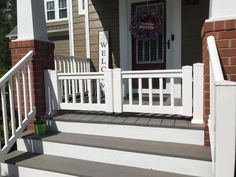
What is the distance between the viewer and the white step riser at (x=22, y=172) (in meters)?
2.62

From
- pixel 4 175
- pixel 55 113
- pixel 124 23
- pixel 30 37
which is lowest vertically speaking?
pixel 4 175

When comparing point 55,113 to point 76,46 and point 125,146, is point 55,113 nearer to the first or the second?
point 125,146

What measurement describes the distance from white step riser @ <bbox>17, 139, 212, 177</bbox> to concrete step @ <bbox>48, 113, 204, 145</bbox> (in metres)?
0.35

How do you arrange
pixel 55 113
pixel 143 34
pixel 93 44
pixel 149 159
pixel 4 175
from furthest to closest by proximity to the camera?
pixel 93 44 < pixel 143 34 < pixel 55 113 < pixel 4 175 < pixel 149 159

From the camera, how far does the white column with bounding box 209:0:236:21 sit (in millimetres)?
2287

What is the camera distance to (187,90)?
9.21 ft

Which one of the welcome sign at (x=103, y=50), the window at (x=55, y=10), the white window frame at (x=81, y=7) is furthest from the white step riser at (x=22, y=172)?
the window at (x=55, y=10)

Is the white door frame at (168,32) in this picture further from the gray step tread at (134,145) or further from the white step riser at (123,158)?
the white step riser at (123,158)

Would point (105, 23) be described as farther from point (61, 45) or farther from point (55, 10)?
point (55, 10)

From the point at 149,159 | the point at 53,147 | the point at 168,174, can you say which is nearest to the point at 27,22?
the point at 53,147

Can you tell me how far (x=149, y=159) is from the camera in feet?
8.38

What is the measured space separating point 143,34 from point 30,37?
2.00m

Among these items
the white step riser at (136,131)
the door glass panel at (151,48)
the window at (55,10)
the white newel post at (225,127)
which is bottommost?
the white step riser at (136,131)

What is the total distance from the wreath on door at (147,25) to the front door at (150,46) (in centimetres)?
2
